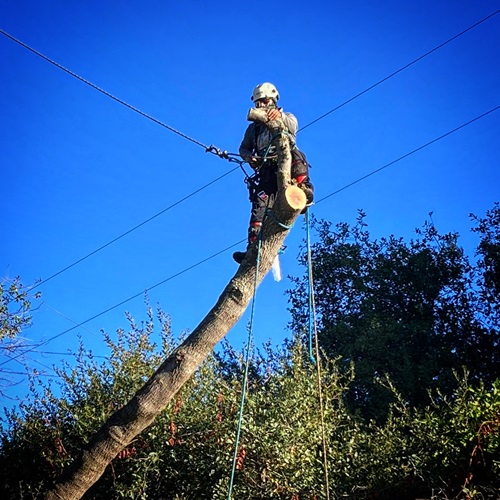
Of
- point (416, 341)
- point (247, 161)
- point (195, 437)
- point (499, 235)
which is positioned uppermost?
point (499, 235)

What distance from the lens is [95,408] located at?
9.06 m

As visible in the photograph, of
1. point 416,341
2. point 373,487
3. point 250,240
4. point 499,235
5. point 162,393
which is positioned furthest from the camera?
point 499,235

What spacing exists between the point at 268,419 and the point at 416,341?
1090cm

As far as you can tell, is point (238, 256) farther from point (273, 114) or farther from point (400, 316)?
point (400, 316)

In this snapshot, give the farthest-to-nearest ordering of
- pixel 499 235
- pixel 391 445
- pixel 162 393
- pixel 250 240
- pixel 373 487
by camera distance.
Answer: pixel 499 235 → pixel 391 445 → pixel 373 487 → pixel 250 240 → pixel 162 393

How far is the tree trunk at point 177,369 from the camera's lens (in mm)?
5035

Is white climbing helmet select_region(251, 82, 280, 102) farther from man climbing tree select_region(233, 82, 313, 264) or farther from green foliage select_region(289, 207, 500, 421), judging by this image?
green foliage select_region(289, 207, 500, 421)

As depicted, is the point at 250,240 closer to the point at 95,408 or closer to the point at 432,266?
the point at 95,408

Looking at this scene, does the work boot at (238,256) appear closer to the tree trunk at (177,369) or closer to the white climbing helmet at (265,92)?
the tree trunk at (177,369)

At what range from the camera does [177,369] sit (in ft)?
16.8

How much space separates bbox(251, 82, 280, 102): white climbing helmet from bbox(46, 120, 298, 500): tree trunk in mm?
1254

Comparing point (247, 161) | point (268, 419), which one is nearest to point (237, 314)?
point (247, 161)

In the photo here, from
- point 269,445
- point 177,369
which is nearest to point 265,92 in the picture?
point 177,369

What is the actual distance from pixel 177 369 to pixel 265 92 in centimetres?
346
